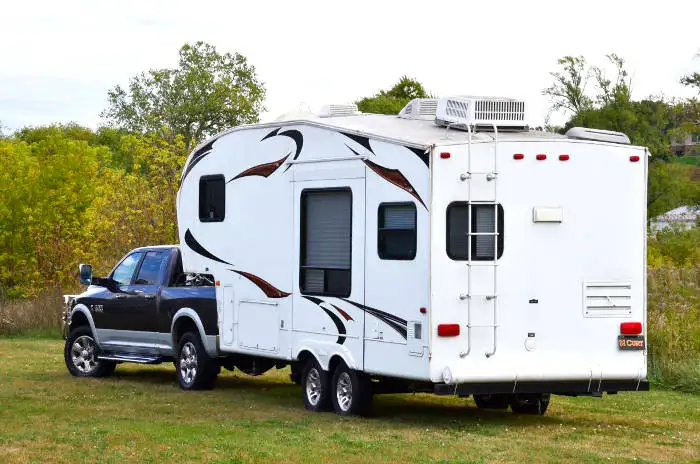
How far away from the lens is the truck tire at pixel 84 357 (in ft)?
61.0

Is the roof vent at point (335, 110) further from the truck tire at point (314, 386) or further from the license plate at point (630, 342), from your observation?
the license plate at point (630, 342)

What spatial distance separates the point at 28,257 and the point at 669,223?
2507cm

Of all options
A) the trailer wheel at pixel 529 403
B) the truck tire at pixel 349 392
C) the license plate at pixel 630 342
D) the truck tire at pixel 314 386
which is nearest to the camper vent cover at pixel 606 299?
the license plate at pixel 630 342

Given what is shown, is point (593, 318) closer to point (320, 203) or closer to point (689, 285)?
point (320, 203)

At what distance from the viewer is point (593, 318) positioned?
12.8 meters

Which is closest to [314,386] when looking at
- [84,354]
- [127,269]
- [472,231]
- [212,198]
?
[472,231]

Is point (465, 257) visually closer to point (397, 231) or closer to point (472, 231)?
point (472, 231)

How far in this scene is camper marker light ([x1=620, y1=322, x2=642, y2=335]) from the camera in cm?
Answer: 1290

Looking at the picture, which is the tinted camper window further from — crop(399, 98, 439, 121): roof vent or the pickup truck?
crop(399, 98, 439, 121): roof vent

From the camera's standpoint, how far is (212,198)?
53.3ft

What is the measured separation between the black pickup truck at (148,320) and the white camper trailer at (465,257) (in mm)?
2347

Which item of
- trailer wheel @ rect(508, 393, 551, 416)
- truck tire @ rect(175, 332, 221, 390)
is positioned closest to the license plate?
trailer wheel @ rect(508, 393, 551, 416)

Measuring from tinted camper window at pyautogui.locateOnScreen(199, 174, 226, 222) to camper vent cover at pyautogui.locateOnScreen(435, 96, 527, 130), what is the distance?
3656 mm

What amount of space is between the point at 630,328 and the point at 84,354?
903cm
